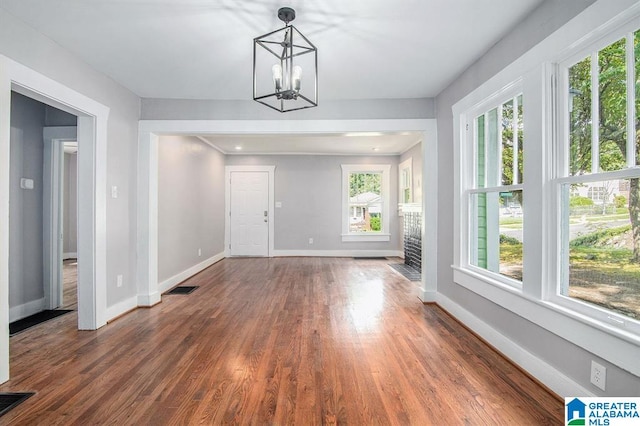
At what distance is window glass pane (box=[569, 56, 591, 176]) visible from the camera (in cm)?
186

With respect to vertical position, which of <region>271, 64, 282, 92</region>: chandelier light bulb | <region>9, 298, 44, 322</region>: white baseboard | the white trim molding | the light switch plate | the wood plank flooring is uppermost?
<region>271, 64, 282, 92</region>: chandelier light bulb

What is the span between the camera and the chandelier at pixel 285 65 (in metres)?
2.06

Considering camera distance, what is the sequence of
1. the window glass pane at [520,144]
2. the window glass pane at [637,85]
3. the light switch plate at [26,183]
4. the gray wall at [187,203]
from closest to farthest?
1. the window glass pane at [637,85]
2. the window glass pane at [520,144]
3. the light switch plate at [26,183]
4. the gray wall at [187,203]

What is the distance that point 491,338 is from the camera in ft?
8.75

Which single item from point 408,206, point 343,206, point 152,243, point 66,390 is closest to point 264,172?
point 343,206

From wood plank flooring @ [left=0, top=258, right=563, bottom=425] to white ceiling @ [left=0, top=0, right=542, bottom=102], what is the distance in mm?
2438

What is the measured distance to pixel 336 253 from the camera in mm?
7660

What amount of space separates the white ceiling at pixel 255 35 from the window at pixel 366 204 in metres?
4.21

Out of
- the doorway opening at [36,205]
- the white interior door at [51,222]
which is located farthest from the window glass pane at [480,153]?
the white interior door at [51,222]

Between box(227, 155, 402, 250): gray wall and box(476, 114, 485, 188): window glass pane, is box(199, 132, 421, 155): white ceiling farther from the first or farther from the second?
box(476, 114, 485, 188): window glass pane

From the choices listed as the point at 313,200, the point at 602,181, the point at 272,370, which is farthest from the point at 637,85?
the point at 313,200

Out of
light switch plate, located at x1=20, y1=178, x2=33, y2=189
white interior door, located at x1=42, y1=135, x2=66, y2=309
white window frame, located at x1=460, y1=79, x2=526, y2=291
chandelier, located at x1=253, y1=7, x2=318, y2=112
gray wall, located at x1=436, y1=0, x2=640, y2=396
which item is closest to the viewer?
A: gray wall, located at x1=436, y1=0, x2=640, y2=396

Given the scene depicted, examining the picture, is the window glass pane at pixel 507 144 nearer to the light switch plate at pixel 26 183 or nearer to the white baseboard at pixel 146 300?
the white baseboard at pixel 146 300

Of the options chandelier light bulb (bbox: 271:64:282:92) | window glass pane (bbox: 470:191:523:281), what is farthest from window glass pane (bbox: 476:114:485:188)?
chandelier light bulb (bbox: 271:64:282:92)
